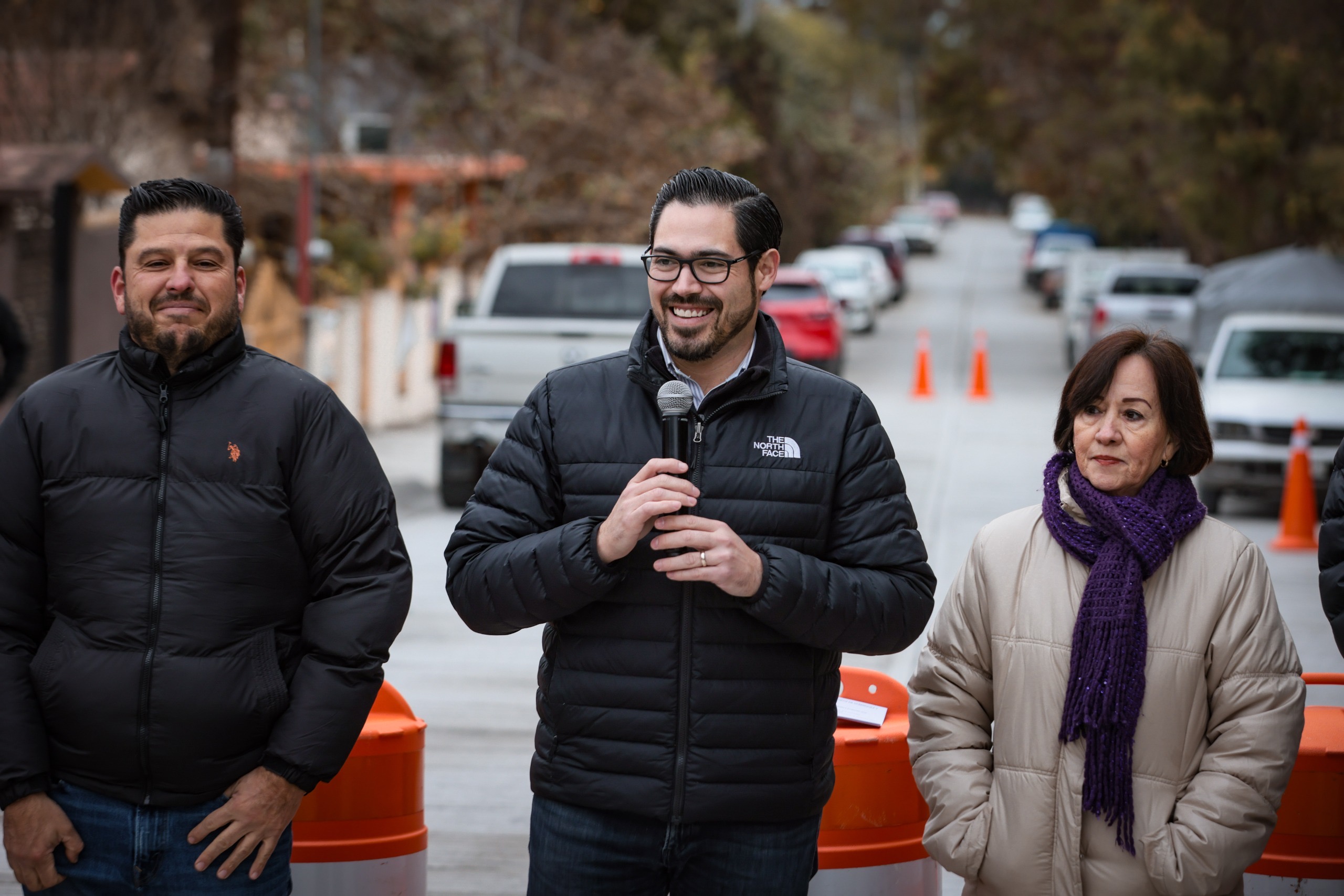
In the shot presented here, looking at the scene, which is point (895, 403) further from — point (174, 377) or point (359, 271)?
point (174, 377)

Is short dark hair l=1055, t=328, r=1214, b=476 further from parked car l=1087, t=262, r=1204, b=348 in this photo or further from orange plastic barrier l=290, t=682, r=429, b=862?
parked car l=1087, t=262, r=1204, b=348

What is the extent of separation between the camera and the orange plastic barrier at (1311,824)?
13.4 feet

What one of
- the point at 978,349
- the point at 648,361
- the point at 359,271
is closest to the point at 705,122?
the point at 978,349

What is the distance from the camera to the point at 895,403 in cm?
2325

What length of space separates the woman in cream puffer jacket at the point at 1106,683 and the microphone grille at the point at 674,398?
0.74 m

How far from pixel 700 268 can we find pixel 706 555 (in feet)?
1.90

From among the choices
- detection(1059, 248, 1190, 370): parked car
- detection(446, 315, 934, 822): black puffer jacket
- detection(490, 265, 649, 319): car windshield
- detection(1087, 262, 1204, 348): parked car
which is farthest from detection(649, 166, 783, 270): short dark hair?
detection(1059, 248, 1190, 370): parked car

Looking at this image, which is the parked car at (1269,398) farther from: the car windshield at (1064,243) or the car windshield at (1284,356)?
the car windshield at (1064,243)

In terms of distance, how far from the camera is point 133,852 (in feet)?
9.89

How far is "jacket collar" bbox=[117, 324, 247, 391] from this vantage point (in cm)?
307

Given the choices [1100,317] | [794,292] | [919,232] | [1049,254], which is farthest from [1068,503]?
[919,232]

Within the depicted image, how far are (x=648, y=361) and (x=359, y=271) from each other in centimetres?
1938

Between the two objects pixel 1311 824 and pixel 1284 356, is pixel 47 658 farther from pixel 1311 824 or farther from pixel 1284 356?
pixel 1284 356

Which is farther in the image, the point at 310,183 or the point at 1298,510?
the point at 310,183
